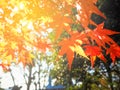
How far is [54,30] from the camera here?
4035 mm

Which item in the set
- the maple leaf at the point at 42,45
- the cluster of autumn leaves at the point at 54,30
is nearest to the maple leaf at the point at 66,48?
the cluster of autumn leaves at the point at 54,30

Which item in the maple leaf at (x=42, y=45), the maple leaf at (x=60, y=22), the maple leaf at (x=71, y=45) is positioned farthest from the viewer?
the maple leaf at (x=42, y=45)

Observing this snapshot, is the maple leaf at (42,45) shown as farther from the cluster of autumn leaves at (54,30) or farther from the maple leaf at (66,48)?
the maple leaf at (66,48)

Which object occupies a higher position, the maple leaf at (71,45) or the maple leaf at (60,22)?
the maple leaf at (60,22)

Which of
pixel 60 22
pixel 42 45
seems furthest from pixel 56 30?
pixel 42 45

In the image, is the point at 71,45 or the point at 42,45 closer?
the point at 71,45

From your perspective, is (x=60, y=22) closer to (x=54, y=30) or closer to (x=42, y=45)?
(x=54, y=30)

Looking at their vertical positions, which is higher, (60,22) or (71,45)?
(60,22)

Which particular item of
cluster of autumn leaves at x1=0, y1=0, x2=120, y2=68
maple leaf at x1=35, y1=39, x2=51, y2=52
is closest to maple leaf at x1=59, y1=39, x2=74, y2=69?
cluster of autumn leaves at x1=0, y1=0, x2=120, y2=68

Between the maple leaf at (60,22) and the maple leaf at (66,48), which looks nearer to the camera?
the maple leaf at (60,22)

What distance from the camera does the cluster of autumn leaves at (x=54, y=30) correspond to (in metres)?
3.27

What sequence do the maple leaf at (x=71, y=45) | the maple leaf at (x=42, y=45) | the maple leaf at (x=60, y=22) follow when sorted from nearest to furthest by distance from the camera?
the maple leaf at (x=60, y=22)
the maple leaf at (x=71, y=45)
the maple leaf at (x=42, y=45)

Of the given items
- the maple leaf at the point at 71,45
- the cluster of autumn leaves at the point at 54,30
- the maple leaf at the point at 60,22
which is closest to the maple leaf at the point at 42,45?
the cluster of autumn leaves at the point at 54,30

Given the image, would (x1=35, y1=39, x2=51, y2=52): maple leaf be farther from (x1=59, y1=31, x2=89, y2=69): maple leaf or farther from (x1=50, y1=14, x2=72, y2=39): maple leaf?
(x1=50, y1=14, x2=72, y2=39): maple leaf
